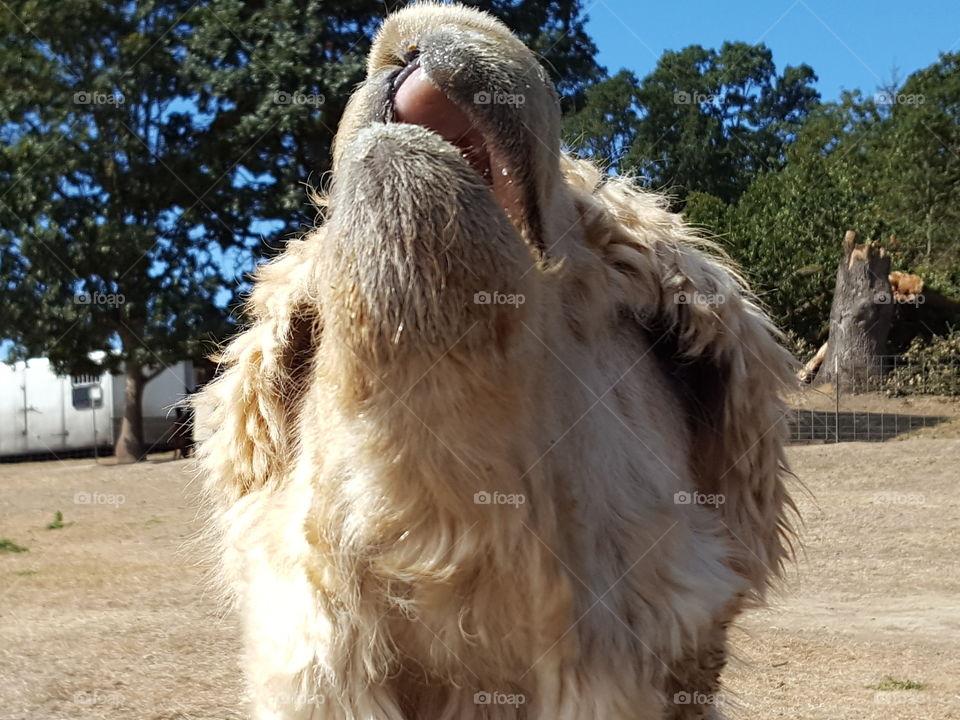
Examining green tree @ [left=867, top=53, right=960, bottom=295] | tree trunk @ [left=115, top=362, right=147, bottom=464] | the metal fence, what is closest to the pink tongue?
the metal fence

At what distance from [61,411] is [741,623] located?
72.4 ft

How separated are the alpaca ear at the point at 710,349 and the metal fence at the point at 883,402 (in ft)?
47.2

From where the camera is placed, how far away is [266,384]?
7.27 feet

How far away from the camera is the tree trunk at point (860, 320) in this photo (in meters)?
19.1

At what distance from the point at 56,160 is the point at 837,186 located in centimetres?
1818

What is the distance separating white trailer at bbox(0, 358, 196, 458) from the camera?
23.7m

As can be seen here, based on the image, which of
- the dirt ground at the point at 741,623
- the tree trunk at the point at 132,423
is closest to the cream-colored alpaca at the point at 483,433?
the dirt ground at the point at 741,623

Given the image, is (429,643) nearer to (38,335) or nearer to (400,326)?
(400,326)

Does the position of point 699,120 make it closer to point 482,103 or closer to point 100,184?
point 100,184

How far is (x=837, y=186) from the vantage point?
2603 centimetres

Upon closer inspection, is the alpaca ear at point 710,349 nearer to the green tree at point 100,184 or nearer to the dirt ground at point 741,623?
the dirt ground at point 741,623

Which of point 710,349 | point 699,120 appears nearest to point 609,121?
point 710,349

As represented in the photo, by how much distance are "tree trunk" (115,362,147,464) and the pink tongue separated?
68.0ft

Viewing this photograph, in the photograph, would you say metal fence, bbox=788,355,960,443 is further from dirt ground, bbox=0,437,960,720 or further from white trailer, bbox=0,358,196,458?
white trailer, bbox=0,358,196,458
